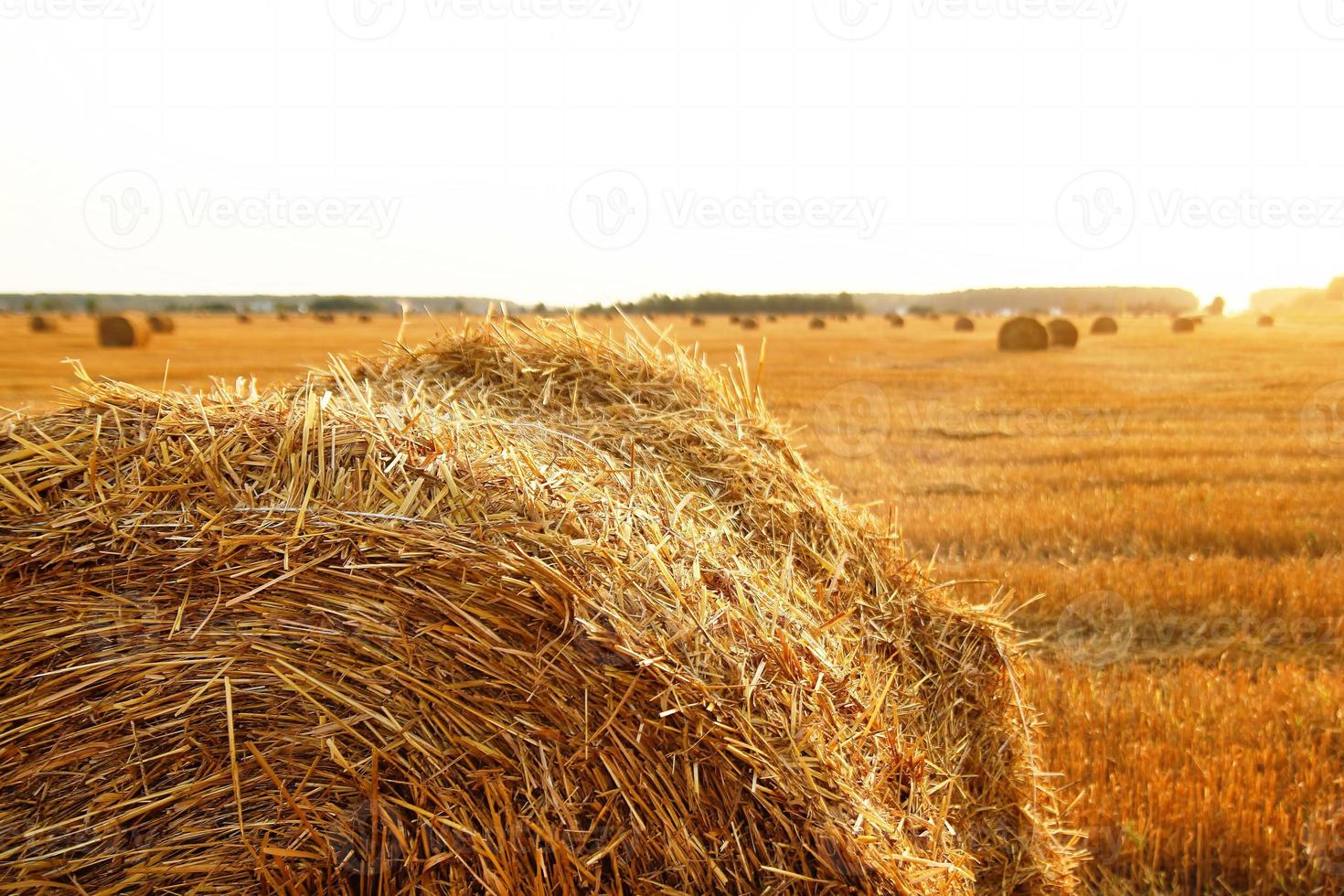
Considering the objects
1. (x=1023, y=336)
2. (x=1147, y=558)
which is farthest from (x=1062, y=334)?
(x=1147, y=558)

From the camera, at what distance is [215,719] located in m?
2.20

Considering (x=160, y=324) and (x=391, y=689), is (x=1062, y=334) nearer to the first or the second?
(x=160, y=324)

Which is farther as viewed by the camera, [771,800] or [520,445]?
[520,445]

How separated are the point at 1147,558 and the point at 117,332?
20128 millimetres

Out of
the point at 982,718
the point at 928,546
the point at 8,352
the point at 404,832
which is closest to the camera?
the point at 404,832

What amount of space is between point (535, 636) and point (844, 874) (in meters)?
0.87

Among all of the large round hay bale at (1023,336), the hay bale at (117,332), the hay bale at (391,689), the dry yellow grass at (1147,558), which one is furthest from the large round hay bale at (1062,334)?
the hay bale at (391,689)

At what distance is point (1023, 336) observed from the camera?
88.0 ft

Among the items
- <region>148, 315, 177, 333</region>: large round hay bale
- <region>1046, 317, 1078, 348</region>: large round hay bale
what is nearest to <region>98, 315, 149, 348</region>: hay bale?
<region>148, 315, 177, 333</region>: large round hay bale

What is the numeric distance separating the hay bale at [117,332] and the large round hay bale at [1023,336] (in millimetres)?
21973

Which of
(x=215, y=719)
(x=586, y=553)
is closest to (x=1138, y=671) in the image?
(x=586, y=553)

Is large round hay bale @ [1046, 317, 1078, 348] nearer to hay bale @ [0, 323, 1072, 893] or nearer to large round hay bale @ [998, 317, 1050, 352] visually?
large round hay bale @ [998, 317, 1050, 352]

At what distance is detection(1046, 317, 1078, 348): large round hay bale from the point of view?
91.2 feet

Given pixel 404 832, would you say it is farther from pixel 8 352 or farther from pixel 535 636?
pixel 8 352
